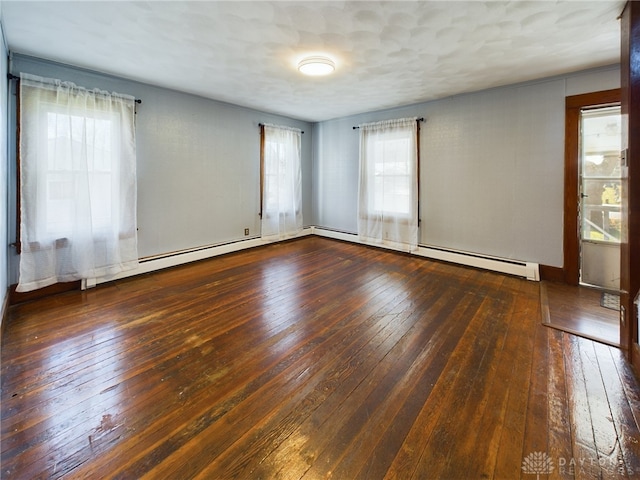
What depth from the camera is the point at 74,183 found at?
10.5ft

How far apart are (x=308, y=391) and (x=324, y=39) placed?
111 inches

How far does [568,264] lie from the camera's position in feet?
11.6

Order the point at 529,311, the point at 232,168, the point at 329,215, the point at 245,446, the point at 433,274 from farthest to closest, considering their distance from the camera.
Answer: the point at 329,215 < the point at 232,168 < the point at 433,274 < the point at 529,311 < the point at 245,446

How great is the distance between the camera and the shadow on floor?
2.41 meters

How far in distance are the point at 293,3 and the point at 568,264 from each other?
158 inches

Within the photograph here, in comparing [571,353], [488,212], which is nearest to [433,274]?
[488,212]

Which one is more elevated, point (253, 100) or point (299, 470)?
point (253, 100)

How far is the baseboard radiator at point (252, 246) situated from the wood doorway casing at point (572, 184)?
0.35 m

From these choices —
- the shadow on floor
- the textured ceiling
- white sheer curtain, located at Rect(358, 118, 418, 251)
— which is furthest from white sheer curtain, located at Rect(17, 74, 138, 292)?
the shadow on floor

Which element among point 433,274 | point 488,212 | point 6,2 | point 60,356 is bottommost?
point 60,356

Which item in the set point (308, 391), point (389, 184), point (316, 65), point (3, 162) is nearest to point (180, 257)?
point (3, 162)

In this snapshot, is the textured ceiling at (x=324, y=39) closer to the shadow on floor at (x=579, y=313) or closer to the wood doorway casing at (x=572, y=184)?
the wood doorway casing at (x=572, y=184)

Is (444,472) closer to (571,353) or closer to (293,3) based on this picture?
(571,353)

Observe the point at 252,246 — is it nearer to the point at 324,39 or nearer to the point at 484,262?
the point at 324,39
